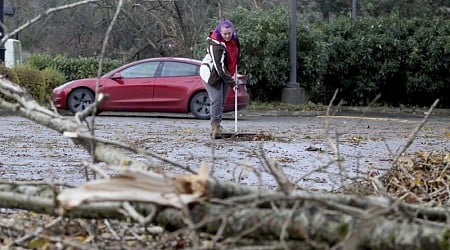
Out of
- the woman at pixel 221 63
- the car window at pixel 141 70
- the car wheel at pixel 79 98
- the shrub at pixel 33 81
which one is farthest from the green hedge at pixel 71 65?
the woman at pixel 221 63

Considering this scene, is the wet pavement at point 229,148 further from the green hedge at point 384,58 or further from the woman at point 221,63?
the green hedge at point 384,58

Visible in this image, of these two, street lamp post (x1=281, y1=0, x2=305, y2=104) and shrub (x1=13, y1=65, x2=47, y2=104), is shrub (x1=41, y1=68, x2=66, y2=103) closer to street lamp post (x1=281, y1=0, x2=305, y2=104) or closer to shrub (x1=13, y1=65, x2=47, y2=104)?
shrub (x1=13, y1=65, x2=47, y2=104)

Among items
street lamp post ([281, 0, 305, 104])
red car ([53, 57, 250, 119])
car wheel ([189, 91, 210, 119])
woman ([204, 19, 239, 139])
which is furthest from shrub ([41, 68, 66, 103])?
woman ([204, 19, 239, 139])

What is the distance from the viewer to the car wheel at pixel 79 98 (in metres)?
20.1

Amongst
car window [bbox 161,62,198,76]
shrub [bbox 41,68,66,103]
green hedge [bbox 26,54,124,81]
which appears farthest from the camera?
green hedge [bbox 26,54,124,81]

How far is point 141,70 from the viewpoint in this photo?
2005 cm

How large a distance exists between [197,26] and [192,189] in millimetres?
30690

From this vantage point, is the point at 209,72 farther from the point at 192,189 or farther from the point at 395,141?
the point at 192,189

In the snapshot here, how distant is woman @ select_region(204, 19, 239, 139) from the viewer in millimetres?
12438

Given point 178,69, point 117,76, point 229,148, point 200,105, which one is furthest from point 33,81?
point 229,148

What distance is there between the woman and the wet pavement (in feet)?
1.80

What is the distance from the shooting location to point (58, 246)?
12.1 ft

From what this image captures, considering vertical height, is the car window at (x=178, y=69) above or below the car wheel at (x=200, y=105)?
above

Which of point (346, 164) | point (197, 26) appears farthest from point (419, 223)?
point (197, 26)
